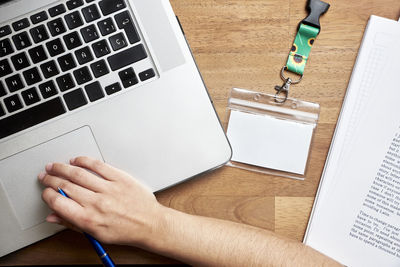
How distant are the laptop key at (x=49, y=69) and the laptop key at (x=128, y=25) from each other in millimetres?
112

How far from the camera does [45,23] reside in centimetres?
54

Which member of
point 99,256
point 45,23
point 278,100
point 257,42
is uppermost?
point 45,23

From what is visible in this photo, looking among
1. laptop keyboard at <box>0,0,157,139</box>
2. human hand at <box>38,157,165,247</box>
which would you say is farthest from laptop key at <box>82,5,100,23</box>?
human hand at <box>38,157,165,247</box>

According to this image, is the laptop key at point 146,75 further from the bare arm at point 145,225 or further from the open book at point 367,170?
the open book at point 367,170

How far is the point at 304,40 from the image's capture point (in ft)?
2.03

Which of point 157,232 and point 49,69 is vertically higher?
point 49,69

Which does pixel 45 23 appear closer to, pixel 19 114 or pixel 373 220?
pixel 19 114

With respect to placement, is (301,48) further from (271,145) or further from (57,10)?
(57,10)

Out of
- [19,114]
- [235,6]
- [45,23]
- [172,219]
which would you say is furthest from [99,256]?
[235,6]

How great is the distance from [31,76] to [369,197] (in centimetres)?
57

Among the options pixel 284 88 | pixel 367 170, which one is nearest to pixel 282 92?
pixel 284 88

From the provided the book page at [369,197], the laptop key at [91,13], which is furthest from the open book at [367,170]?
the laptop key at [91,13]

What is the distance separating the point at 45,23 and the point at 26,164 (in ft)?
0.69

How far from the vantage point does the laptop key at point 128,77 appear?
541 mm
